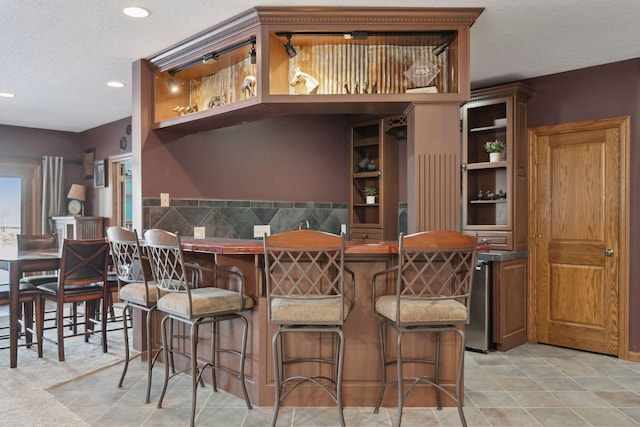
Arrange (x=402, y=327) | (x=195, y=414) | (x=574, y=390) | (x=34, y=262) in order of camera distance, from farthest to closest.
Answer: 1. (x=34, y=262)
2. (x=574, y=390)
3. (x=195, y=414)
4. (x=402, y=327)

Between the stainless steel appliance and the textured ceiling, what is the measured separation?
5.86 feet

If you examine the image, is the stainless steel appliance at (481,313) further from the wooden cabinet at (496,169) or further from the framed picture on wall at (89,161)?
the framed picture on wall at (89,161)

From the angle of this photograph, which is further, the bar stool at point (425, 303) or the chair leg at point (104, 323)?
the chair leg at point (104, 323)

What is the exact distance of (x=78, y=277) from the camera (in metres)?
3.92

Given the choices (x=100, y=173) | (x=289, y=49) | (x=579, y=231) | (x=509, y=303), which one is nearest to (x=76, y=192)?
(x=100, y=173)

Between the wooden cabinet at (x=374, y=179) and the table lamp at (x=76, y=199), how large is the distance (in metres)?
4.07

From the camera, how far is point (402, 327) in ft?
8.59

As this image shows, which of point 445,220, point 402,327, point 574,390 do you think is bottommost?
point 574,390

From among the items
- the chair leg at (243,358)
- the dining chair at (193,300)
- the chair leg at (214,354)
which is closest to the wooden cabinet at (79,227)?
the dining chair at (193,300)

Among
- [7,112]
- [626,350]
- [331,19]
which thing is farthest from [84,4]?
[626,350]

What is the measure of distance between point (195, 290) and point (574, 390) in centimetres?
263

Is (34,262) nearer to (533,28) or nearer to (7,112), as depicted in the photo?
(7,112)

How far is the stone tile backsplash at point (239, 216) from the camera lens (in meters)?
4.11

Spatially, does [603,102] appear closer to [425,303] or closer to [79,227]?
[425,303]
